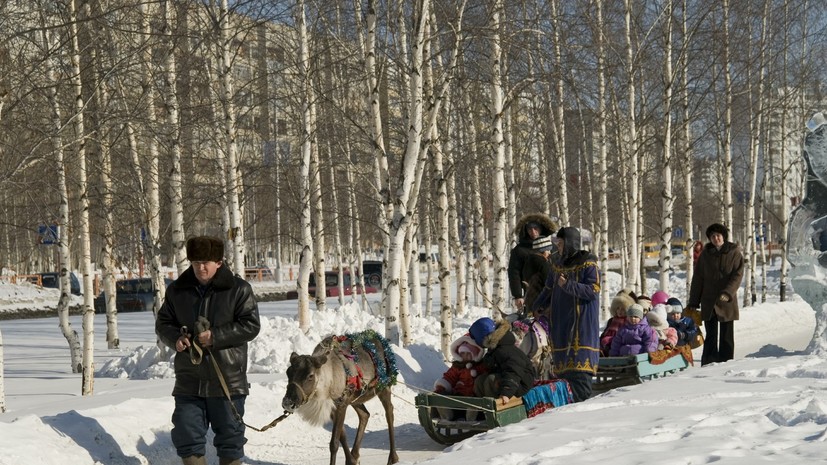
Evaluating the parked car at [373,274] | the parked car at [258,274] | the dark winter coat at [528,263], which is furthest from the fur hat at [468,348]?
the parked car at [258,274]

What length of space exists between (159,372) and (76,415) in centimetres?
761

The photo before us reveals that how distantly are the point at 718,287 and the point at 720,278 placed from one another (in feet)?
0.40

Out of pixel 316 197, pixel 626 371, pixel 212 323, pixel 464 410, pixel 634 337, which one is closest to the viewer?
pixel 212 323

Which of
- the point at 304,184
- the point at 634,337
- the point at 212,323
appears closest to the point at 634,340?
the point at 634,337

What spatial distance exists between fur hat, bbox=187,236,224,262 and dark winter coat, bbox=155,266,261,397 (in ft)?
0.51

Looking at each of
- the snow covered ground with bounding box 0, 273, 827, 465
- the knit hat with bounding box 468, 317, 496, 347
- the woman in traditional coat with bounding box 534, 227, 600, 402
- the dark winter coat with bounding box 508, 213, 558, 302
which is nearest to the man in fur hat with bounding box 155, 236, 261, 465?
the snow covered ground with bounding box 0, 273, 827, 465

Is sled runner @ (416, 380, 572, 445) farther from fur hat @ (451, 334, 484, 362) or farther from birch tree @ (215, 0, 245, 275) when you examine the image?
birch tree @ (215, 0, 245, 275)

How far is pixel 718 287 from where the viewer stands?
13250mm

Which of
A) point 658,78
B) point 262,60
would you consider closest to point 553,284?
point 262,60

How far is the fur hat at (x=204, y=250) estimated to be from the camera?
716 centimetres

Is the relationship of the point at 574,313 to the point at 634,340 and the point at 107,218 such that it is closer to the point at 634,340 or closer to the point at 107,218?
the point at 634,340

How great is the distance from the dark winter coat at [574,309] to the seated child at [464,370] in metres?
0.99

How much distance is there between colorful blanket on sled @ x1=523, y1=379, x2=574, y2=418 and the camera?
9.50 meters

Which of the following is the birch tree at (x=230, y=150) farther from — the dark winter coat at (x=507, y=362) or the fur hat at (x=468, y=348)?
the dark winter coat at (x=507, y=362)
